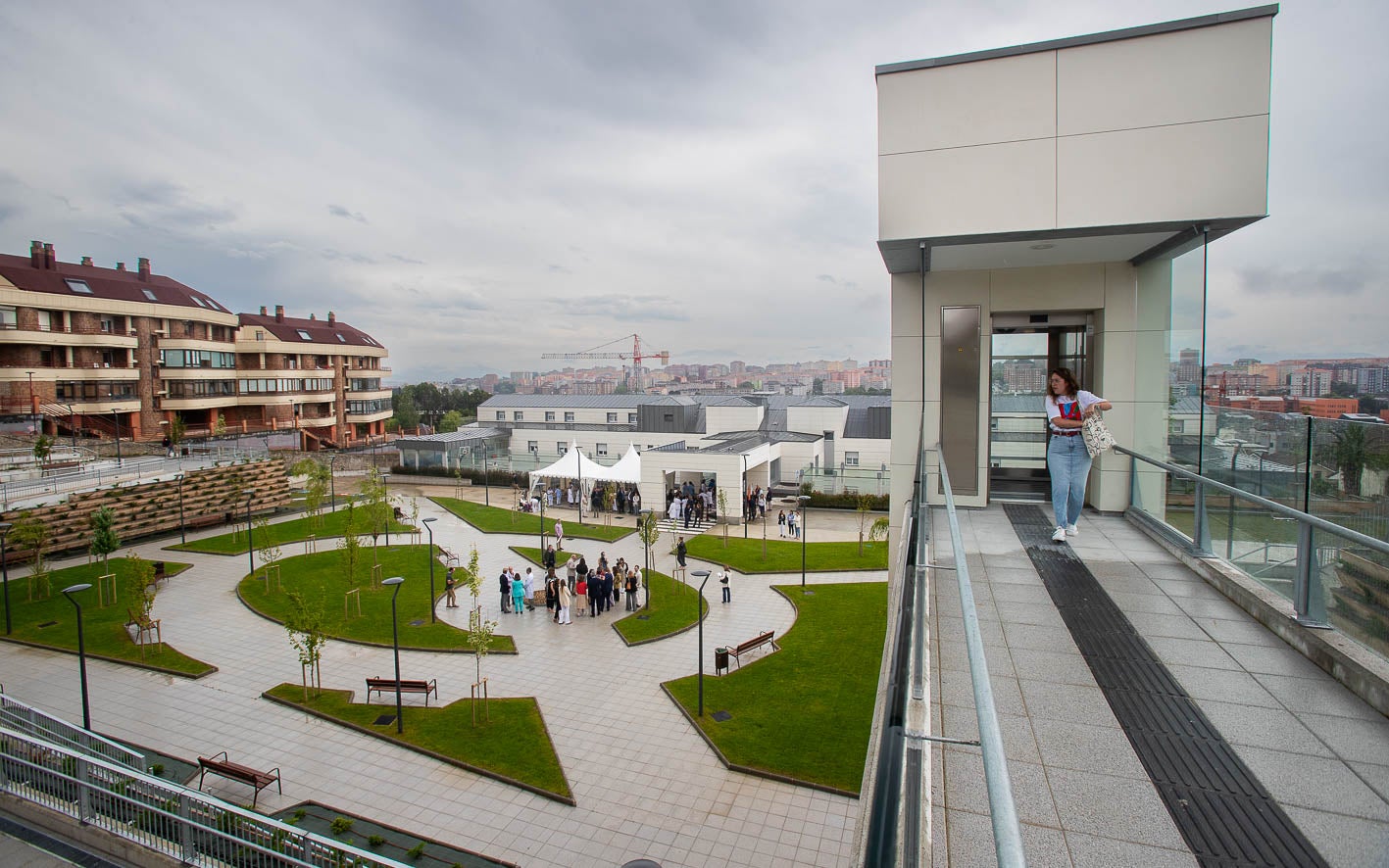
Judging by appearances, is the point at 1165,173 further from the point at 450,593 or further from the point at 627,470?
the point at 627,470

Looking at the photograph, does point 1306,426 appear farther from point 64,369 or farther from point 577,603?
point 64,369

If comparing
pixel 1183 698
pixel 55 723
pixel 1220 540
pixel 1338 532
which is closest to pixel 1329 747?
pixel 1183 698

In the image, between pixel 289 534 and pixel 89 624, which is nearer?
pixel 89 624

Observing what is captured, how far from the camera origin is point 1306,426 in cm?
537

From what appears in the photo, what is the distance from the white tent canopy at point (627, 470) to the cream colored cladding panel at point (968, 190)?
22.7 meters

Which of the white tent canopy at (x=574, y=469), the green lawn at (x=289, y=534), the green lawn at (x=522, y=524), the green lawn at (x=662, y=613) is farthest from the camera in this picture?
the green lawn at (x=522, y=524)

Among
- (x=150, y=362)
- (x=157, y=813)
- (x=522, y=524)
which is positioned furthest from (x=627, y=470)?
(x=150, y=362)

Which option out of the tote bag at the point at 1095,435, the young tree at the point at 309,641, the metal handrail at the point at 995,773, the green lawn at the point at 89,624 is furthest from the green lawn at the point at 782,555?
the metal handrail at the point at 995,773

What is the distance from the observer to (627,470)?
30.1 metres

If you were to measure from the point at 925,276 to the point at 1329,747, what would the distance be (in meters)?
6.23

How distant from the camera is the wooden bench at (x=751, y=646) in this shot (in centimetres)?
1517

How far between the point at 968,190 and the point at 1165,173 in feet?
5.55

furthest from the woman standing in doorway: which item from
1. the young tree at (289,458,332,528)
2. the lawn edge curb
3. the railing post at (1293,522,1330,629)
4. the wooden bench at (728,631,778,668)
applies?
the young tree at (289,458,332,528)

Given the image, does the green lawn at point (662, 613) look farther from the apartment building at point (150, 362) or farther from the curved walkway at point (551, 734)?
the apartment building at point (150, 362)
